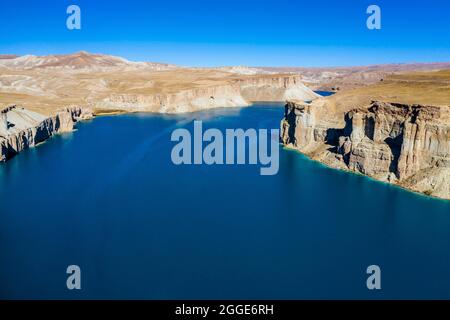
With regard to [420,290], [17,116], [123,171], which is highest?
[17,116]

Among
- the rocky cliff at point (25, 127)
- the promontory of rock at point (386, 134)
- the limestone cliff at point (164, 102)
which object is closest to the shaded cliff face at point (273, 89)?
the limestone cliff at point (164, 102)

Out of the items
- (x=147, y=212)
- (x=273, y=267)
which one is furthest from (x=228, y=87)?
(x=273, y=267)

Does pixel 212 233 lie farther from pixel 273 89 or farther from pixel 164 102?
pixel 273 89

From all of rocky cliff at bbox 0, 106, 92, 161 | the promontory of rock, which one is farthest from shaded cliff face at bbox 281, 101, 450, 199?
rocky cliff at bbox 0, 106, 92, 161

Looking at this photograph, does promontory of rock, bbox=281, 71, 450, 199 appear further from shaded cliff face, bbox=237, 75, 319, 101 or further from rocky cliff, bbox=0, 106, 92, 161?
shaded cliff face, bbox=237, 75, 319, 101
